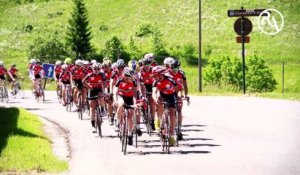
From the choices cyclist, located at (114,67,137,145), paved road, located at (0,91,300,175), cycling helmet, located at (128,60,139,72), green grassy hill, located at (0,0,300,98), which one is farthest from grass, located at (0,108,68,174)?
green grassy hill, located at (0,0,300,98)

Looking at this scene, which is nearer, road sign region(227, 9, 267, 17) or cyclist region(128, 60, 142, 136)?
cyclist region(128, 60, 142, 136)

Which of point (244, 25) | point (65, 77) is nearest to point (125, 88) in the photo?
point (65, 77)

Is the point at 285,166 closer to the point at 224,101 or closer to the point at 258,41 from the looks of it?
the point at 224,101

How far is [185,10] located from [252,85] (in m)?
66.0

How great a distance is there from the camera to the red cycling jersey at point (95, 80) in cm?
1900

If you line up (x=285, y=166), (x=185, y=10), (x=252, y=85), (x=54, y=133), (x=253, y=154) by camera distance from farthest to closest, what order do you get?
1. (x=185, y=10)
2. (x=252, y=85)
3. (x=54, y=133)
4. (x=253, y=154)
5. (x=285, y=166)

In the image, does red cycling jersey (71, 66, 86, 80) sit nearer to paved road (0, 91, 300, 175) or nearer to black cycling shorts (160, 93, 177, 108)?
paved road (0, 91, 300, 175)

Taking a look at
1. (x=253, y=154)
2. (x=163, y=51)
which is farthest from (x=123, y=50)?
(x=253, y=154)

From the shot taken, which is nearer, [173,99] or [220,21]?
[173,99]

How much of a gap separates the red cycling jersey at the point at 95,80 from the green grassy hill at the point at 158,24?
67301 millimetres

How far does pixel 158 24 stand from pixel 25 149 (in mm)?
104487

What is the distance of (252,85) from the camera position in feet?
191

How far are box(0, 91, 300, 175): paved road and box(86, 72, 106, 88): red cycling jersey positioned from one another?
144 centimetres

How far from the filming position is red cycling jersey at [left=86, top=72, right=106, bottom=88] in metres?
19.0
